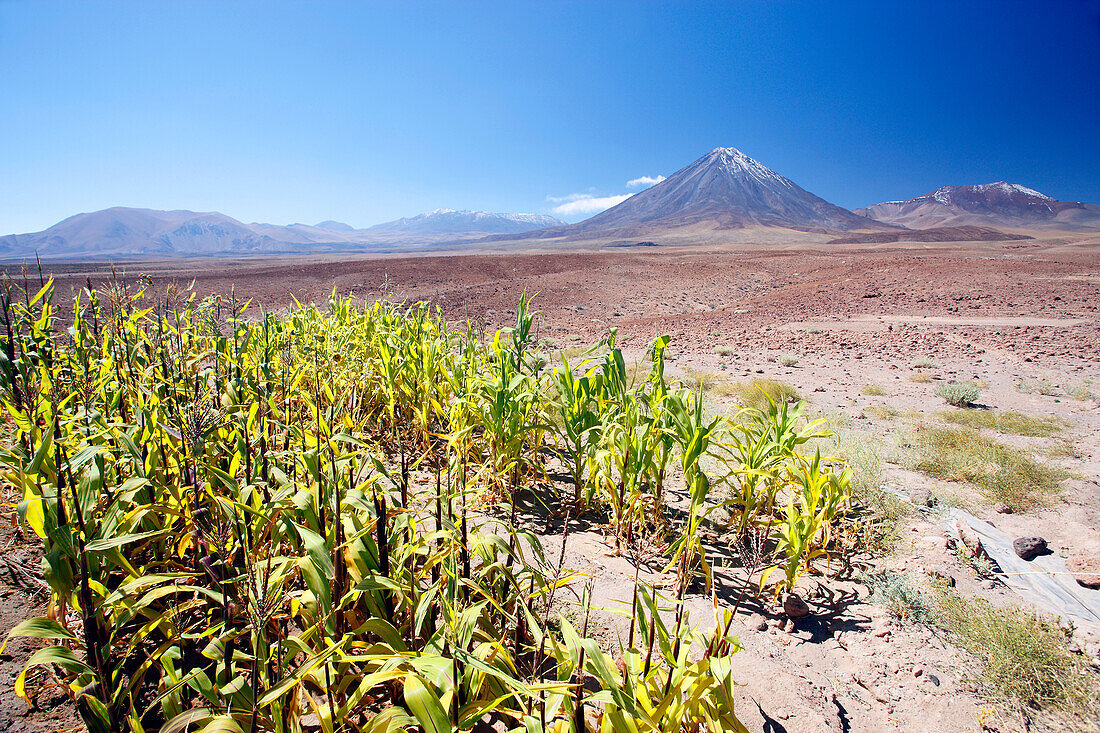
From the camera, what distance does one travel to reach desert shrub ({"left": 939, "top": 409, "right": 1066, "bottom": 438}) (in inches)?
140

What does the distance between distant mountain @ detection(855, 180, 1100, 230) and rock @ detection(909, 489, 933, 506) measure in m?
171

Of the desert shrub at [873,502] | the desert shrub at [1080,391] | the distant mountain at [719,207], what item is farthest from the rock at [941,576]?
the distant mountain at [719,207]

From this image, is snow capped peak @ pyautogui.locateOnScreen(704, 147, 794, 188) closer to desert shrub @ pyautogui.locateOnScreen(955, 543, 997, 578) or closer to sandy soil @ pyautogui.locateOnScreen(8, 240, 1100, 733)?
sandy soil @ pyautogui.locateOnScreen(8, 240, 1100, 733)

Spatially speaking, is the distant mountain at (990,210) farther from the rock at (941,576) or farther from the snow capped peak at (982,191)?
the rock at (941,576)

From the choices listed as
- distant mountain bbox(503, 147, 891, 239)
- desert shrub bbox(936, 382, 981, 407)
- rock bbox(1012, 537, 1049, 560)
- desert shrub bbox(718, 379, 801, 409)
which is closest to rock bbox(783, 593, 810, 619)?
rock bbox(1012, 537, 1049, 560)

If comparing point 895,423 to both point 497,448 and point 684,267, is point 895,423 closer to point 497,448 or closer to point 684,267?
point 497,448

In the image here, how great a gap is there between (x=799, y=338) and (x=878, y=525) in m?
5.63

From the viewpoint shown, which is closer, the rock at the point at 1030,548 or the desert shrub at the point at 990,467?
the rock at the point at 1030,548

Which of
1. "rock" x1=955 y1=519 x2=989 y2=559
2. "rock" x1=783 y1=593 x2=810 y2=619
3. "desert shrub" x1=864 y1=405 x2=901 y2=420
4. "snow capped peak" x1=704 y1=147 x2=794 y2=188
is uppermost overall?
"snow capped peak" x1=704 y1=147 x2=794 y2=188

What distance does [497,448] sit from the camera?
→ 8.23 feet

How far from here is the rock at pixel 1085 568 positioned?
73.2 inches

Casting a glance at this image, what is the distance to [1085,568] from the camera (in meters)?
1.92

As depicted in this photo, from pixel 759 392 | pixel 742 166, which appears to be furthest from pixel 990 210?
pixel 759 392

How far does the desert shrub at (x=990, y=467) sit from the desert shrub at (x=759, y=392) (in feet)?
3.69
